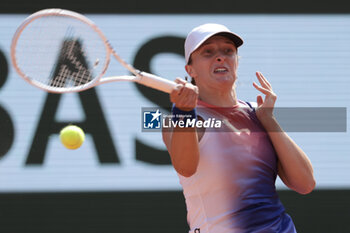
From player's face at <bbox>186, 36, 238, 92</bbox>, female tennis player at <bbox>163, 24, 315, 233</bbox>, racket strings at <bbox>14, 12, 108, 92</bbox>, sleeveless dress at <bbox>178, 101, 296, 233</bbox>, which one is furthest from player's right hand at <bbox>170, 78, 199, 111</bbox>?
racket strings at <bbox>14, 12, 108, 92</bbox>

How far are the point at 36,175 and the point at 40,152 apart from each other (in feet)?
0.65

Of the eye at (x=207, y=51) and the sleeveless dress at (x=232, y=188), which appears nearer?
the sleeveless dress at (x=232, y=188)

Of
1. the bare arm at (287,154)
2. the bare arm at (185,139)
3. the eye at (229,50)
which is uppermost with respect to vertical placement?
the eye at (229,50)

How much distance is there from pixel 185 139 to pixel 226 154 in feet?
0.81

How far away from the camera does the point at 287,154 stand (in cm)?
230

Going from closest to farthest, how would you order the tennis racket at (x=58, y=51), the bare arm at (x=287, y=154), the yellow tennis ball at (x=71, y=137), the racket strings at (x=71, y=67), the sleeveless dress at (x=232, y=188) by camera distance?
the sleeveless dress at (x=232, y=188) < the bare arm at (x=287, y=154) < the tennis racket at (x=58, y=51) < the racket strings at (x=71, y=67) < the yellow tennis ball at (x=71, y=137)

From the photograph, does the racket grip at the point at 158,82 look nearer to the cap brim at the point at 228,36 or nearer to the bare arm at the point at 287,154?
the cap brim at the point at 228,36

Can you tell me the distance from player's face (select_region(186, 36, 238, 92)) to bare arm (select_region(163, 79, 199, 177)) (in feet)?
1.09

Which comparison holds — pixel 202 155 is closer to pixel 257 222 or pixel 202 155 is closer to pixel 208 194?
pixel 208 194

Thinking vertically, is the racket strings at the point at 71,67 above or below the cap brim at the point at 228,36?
below

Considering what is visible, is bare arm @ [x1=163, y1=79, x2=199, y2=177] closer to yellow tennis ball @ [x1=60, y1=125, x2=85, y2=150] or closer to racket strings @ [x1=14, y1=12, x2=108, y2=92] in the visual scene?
racket strings @ [x1=14, y1=12, x2=108, y2=92]

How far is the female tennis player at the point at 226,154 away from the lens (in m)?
2.11

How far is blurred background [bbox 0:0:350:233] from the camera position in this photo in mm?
4680

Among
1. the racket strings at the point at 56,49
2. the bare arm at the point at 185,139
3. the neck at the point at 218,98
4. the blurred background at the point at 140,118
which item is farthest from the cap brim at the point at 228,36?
the blurred background at the point at 140,118
